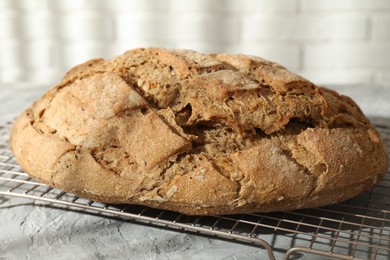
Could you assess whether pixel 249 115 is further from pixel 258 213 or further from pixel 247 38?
pixel 247 38

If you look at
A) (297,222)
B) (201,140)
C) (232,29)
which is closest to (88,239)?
(201,140)

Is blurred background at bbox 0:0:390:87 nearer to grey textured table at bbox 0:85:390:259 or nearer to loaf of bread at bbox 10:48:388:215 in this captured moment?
loaf of bread at bbox 10:48:388:215

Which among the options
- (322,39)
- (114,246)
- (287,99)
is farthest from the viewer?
(322,39)

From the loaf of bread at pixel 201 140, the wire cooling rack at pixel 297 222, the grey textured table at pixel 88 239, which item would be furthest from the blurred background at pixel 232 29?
the grey textured table at pixel 88 239

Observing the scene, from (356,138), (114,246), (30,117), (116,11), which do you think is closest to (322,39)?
(116,11)

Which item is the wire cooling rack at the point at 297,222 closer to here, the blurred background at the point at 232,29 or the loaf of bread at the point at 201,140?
the loaf of bread at the point at 201,140

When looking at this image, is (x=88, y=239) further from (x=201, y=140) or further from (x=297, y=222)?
(x=297, y=222)

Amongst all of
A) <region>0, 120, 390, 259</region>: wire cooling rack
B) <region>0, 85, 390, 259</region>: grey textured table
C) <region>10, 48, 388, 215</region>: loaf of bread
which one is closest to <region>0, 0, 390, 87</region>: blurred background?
<region>10, 48, 388, 215</region>: loaf of bread
